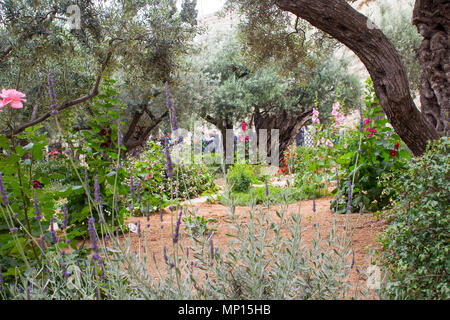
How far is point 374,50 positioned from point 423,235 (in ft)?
6.21

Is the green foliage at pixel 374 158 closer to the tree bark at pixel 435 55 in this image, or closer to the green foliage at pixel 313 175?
the tree bark at pixel 435 55

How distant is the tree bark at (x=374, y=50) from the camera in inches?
121

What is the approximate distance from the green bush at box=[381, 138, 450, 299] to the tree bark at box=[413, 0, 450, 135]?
1637 millimetres

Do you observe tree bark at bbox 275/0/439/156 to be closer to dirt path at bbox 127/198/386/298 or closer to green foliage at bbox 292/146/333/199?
dirt path at bbox 127/198/386/298

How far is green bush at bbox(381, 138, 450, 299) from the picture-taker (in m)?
1.60

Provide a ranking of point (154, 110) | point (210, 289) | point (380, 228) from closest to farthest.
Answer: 1. point (210, 289)
2. point (380, 228)
3. point (154, 110)

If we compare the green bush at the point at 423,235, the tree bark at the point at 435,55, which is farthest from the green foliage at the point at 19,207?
the tree bark at the point at 435,55

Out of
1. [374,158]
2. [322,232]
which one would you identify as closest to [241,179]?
[374,158]

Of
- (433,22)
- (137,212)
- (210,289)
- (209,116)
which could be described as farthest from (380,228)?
(209,116)

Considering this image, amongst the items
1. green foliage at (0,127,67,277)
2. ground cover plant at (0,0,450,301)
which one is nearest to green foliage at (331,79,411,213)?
ground cover plant at (0,0,450,301)

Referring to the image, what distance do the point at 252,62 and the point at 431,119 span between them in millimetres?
3830

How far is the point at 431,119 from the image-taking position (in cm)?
355
